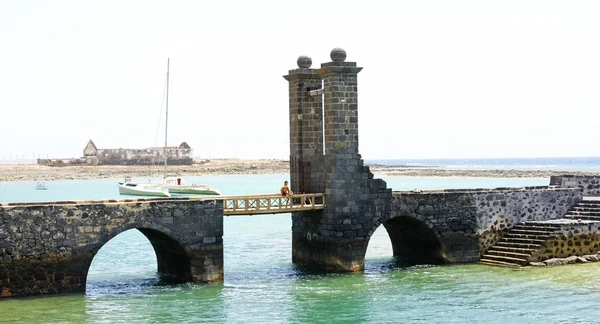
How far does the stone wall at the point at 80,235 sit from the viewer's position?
2455cm

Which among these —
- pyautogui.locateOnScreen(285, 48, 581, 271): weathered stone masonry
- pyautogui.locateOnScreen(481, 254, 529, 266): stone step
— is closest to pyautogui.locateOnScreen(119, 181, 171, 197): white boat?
pyautogui.locateOnScreen(285, 48, 581, 271): weathered stone masonry

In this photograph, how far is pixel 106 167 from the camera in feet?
396

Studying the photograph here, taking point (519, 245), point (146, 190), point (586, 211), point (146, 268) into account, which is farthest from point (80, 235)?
point (146, 190)

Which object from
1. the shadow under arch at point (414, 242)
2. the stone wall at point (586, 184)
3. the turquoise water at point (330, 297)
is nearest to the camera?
the turquoise water at point (330, 297)

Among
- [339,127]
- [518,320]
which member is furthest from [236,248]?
[518,320]

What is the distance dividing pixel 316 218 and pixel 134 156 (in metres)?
92.7

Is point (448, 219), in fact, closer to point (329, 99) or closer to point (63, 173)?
point (329, 99)

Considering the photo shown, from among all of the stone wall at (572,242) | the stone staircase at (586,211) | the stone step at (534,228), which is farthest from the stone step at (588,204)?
the stone step at (534,228)

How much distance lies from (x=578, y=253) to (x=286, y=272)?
9.90 m

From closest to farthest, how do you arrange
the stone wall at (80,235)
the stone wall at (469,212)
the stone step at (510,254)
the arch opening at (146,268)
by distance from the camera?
the stone wall at (80,235)
the arch opening at (146,268)
the stone step at (510,254)
the stone wall at (469,212)

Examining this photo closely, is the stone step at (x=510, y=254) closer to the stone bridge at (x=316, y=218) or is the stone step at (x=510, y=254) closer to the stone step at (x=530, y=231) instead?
the stone bridge at (x=316, y=218)

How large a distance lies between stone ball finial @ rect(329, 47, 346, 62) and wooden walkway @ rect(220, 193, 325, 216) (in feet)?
14.6

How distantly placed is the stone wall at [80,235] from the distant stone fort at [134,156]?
92.0 m

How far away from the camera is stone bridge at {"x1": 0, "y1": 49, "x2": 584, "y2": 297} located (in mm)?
24891
